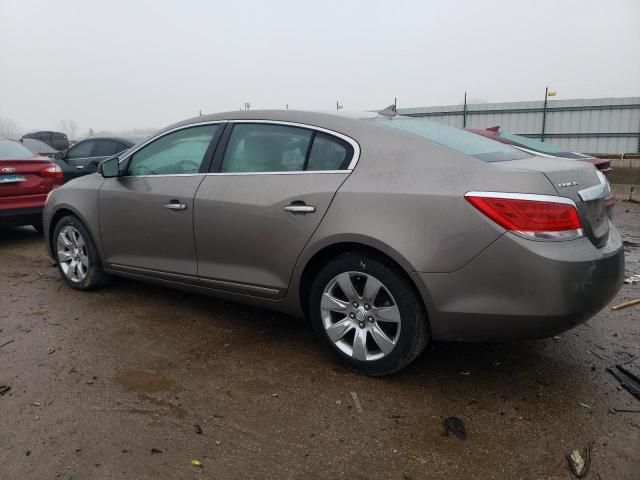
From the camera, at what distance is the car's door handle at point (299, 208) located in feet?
9.82

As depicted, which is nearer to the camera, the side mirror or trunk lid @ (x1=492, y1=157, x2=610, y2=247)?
trunk lid @ (x1=492, y1=157, x2=610, y2=247)

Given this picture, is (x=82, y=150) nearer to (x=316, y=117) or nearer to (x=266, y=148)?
(x=266, y=148)

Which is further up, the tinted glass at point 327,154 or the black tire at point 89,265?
the tinted glass at point 327,154

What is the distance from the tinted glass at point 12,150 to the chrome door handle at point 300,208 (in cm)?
519

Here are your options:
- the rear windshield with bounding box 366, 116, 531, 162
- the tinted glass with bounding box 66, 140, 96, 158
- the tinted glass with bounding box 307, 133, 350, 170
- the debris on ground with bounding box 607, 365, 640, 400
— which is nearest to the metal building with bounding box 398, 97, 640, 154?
the tinted glass with bounding box 66, 140, 96, 158

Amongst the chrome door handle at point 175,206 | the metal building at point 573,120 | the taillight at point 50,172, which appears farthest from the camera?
the metal building at point 573,120

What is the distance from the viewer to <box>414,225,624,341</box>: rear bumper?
95.0 inches

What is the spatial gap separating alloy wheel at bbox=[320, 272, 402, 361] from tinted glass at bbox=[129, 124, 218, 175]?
144 cm

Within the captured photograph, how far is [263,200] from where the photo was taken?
10.5 feet

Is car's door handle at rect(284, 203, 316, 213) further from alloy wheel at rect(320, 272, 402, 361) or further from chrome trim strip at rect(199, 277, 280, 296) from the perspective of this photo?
chrome trim strip at rect(199, 277, 280, 296)

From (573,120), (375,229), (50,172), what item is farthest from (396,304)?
(573,120)

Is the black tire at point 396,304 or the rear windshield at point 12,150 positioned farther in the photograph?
the rear windshield at point 12,150

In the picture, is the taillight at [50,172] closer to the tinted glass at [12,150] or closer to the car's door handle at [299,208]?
the tinted glass at [12,150]

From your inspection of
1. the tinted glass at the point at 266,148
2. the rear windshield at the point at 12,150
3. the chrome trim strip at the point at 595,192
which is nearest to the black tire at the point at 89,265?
the tinted glass at the point at 266,148
